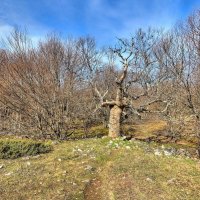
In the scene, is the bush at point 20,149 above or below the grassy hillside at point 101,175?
above

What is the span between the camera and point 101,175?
10531mm

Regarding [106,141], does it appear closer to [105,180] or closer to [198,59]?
[105,180]

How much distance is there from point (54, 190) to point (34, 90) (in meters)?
12.9

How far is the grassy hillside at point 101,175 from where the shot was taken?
9070mm

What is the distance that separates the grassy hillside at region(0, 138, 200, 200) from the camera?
9.07 metres

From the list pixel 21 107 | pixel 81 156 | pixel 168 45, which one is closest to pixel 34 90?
pixel 21 107

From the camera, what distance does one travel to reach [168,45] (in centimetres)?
2881

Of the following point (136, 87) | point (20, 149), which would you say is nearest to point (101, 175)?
point (20, 149)

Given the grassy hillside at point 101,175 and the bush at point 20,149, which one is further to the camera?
the bush at point 20,149

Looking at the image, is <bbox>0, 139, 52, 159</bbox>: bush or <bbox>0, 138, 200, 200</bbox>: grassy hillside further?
<bbox>0, 139, 52, 159</bbox>: bush

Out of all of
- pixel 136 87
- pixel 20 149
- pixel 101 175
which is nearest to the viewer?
pixel 101 175

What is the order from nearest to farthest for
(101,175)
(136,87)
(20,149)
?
1. (101,175)
2. (20,149)
3. (136,87)

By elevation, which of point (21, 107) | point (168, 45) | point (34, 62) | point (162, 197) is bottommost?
point (162, 197)

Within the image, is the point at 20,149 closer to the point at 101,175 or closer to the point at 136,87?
the point at 101,175
